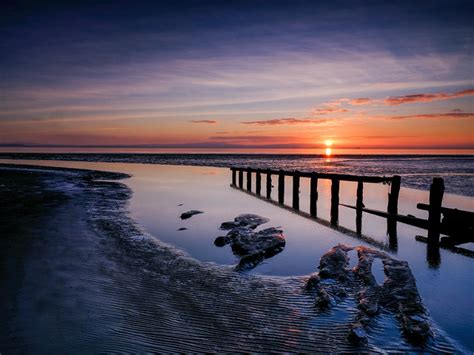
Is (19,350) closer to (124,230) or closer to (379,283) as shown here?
(379,283)

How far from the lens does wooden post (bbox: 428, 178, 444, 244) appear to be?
10.6 meters

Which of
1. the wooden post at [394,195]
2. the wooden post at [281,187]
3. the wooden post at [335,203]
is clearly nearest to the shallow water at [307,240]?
the wooden post at [335,203]

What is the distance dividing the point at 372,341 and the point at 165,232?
801 centimetres

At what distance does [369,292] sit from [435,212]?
573 centimetres

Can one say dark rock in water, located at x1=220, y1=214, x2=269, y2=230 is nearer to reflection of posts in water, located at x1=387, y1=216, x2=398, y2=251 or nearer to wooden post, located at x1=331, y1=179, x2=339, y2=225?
wooden post, located at x1=331, y1=179, x2=339, y2=225

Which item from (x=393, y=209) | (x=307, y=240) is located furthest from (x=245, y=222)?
(x=393, y=209)

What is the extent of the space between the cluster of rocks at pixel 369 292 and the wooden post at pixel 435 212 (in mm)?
3058

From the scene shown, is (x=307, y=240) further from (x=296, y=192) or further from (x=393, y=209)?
(x=296, y=192)

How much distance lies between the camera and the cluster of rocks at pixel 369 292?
16.9 ft

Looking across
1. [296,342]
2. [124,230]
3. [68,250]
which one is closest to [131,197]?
[124,230]

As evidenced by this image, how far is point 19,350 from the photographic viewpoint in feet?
14.3

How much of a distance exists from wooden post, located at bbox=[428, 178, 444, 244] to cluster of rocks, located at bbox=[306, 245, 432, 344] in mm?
3058

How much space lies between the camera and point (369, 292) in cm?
645

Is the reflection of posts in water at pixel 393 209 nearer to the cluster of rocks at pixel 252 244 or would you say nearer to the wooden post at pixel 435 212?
the wooden post at pixel 435 212
